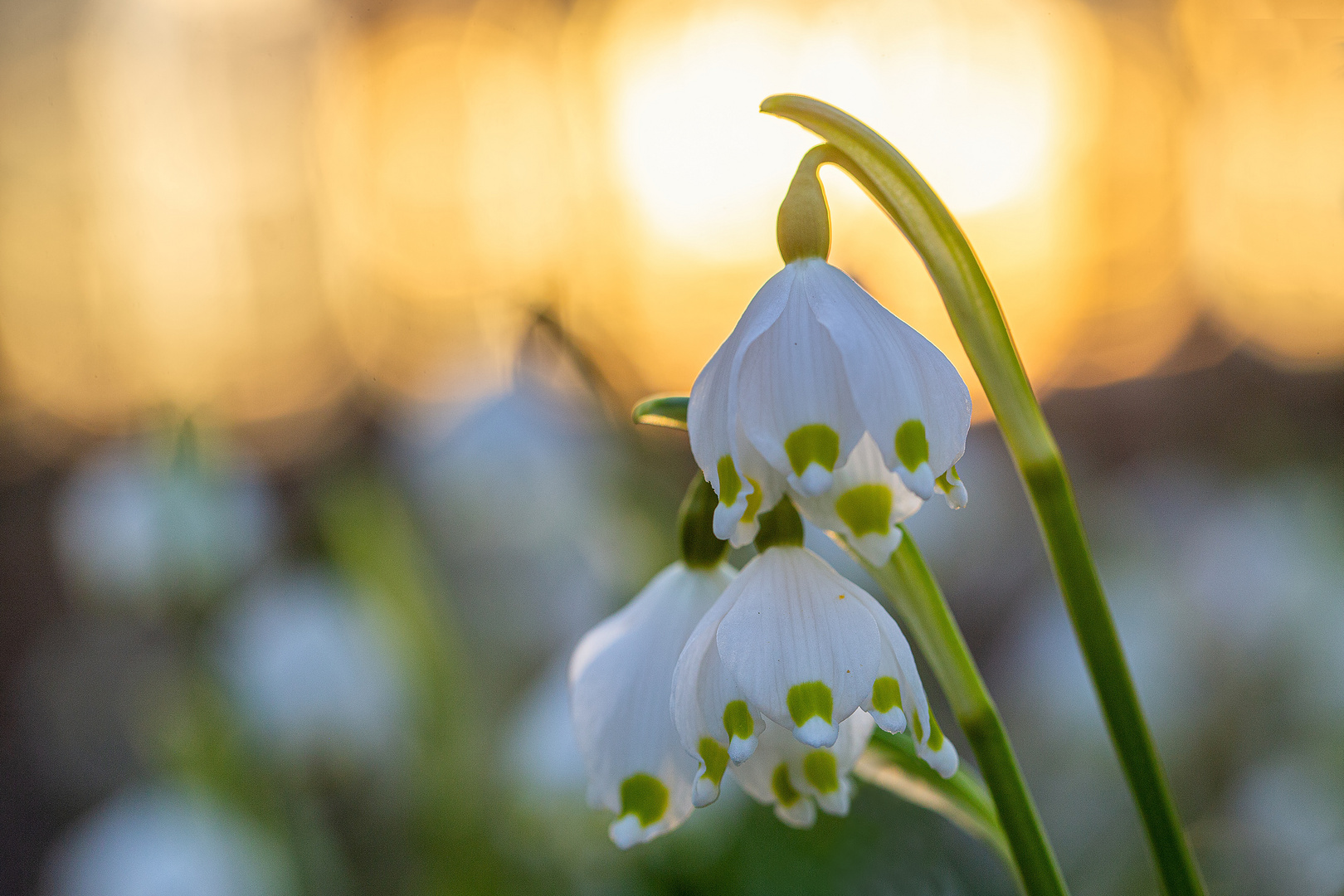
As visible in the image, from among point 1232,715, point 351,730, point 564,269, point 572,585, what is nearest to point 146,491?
point 351,730

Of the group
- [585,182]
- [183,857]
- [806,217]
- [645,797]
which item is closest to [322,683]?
[183,857]

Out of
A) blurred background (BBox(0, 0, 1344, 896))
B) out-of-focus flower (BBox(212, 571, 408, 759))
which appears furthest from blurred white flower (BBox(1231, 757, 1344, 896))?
out-of-focus flower (BBox(212, 571, 408, 759))

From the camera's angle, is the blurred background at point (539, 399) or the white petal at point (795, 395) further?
the blurred background at point (539, 399)

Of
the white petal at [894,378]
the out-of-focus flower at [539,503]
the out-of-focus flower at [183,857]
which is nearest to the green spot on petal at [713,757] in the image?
the white petal at [894,378]

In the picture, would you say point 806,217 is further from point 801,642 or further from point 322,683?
point 322,683

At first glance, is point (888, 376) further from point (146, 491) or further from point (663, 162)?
point (663, 162)

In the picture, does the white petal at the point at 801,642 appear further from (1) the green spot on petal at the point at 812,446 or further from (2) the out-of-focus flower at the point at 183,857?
(2) the out-of-focus flower at the point at 183,857

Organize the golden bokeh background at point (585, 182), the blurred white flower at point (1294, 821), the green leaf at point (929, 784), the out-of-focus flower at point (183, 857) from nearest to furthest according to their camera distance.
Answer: the green leaf at point (929, 784) → the blurred white flower at point (1294, 821) → the out-of-focus flower at point (183, 857) → the golden bokeh background at point (585, 182)
